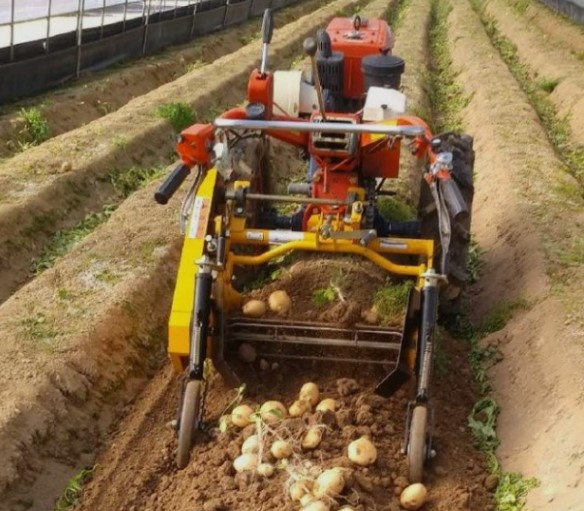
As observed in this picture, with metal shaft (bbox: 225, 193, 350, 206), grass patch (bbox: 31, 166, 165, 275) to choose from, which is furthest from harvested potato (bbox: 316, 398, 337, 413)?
grass patch (bbox: 31, 166, 165, 275)

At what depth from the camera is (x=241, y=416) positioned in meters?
4.70

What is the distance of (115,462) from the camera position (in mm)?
4965

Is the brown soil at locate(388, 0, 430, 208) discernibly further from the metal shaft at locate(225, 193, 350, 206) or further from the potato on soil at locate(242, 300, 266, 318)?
the potato on soil at locate(242, 300, 266, 318)

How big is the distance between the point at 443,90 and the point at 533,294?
382 inches

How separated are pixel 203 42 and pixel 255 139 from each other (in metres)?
14.4

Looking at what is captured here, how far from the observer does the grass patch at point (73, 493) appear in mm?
4676

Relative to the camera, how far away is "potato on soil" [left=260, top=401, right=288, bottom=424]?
4.57 meters

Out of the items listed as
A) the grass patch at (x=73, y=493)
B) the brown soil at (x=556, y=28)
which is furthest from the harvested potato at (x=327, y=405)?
the brown soil at (x=556, y=28)

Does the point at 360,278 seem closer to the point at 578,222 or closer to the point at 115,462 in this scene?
the point at 115,462

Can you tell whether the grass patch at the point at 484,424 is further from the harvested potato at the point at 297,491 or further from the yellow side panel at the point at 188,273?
the yellow side panel at the point at 188,273

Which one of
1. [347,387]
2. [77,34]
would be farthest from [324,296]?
[77,34]

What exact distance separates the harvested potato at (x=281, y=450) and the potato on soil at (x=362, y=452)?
305mm

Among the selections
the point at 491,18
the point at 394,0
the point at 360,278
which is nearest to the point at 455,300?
the point at 360,278

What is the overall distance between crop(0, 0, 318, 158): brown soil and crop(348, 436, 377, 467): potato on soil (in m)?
7.59
